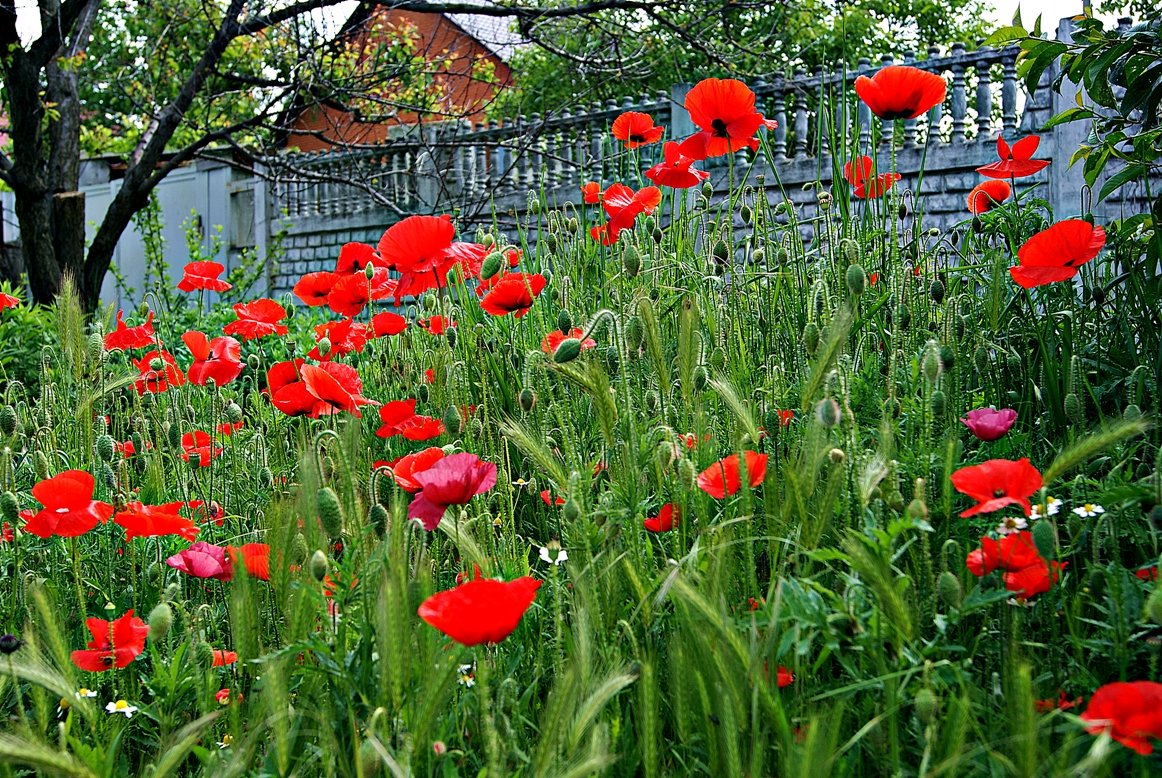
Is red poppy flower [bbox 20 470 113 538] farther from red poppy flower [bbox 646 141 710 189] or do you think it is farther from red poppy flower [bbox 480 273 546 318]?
red poppy flower [bbox 646 141 710 189]

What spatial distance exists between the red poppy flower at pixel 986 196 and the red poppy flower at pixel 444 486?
62.9 inches

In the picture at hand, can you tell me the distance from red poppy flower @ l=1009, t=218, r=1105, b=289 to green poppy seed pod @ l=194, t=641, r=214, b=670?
4.19 ft

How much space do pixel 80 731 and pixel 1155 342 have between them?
1890 mm

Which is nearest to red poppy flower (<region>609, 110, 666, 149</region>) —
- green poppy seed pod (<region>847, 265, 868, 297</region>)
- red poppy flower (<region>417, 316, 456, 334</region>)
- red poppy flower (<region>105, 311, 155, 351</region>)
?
red poppy flower (<region>417, 316, 456, 334</region>)

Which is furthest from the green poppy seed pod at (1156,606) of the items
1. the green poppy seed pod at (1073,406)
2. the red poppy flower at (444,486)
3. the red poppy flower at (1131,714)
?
the red poppy flower at (444,486)

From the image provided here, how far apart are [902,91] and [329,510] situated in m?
1.36

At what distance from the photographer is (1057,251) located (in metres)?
1.63

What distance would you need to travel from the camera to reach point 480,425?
6.09 feet

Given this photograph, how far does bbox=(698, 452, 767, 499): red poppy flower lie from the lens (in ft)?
4.08

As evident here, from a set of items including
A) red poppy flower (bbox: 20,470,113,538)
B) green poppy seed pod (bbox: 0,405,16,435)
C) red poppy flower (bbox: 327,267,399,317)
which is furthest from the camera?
red poppy flower (bbox: 327,267,399,317)

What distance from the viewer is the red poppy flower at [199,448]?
2090 millimetres

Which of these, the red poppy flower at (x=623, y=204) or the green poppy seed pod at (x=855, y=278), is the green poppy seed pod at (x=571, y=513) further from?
the red poppy flower at (x=623, y=204)

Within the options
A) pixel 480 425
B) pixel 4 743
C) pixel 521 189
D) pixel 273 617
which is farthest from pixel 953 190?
pixel 4 743

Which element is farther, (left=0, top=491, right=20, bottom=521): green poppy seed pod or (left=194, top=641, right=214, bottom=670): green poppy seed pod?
(left=0, top=491, right=20, bottom=521): green poppy seed pod
